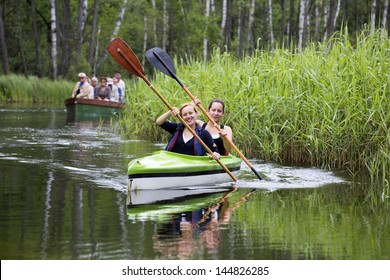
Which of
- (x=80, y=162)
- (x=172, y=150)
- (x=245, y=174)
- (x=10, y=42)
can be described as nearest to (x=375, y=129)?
(x=245, y=174)

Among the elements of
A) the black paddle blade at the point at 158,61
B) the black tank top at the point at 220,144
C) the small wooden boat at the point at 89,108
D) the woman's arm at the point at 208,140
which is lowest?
the small wooden boat at the point at 89,108

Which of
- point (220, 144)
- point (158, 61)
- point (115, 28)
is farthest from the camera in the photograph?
point (115, 28)

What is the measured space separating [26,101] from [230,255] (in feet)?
84.0

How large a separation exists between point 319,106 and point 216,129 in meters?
1.59

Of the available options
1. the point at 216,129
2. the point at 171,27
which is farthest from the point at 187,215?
the point at 171,27

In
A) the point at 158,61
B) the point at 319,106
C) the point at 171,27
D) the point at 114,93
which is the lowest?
the point at 114,93

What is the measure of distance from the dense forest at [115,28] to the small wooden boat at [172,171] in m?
22.6

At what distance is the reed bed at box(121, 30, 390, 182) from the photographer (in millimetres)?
10742

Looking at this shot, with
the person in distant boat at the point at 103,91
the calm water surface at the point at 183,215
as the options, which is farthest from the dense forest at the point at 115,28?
the calm water surface at the point at 183,215

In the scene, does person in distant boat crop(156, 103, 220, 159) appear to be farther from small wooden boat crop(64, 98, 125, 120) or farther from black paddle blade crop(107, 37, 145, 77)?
small wooden boat crop(64, 98, 125, 120)

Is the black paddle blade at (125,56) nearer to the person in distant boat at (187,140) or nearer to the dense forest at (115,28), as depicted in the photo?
the person in distant boat at (187,140)

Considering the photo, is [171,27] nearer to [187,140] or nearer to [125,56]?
[125,56]

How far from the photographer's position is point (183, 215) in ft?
25.4

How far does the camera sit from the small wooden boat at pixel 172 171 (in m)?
8.98
